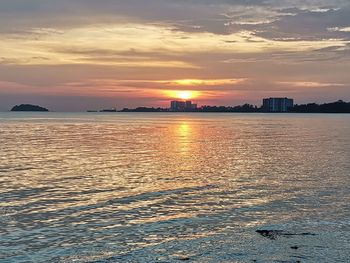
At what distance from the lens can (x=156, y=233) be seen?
17.4 m

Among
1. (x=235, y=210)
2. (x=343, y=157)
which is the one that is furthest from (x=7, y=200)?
(x=343, y=157)

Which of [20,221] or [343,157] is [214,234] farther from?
[343,157]

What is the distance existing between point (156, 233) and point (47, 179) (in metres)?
15.0

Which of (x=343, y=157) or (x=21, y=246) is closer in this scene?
(x=21, y=246)

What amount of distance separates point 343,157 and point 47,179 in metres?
29.3

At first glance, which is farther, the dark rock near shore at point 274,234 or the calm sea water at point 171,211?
the dark rock near shore at point 274,234

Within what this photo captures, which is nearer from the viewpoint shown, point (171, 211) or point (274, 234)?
point (274, 234)

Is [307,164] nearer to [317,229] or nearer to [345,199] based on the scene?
[345,199]

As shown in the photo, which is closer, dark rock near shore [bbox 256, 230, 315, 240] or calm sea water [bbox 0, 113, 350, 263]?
calm sea water [bbox 0, 113, 350, 263]

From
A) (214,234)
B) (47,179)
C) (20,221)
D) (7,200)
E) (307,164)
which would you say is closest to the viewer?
(214,234)

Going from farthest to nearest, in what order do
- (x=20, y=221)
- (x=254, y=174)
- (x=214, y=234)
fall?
(x=254, y=174)
(x=20, y=221)
(x=214, y=234)

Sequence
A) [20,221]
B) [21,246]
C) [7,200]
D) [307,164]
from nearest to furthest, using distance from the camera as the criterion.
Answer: [21,246] < [20,221] < [7,200] < [307,164]

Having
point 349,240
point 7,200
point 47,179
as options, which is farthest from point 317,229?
point 47,179

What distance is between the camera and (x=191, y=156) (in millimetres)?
47625
